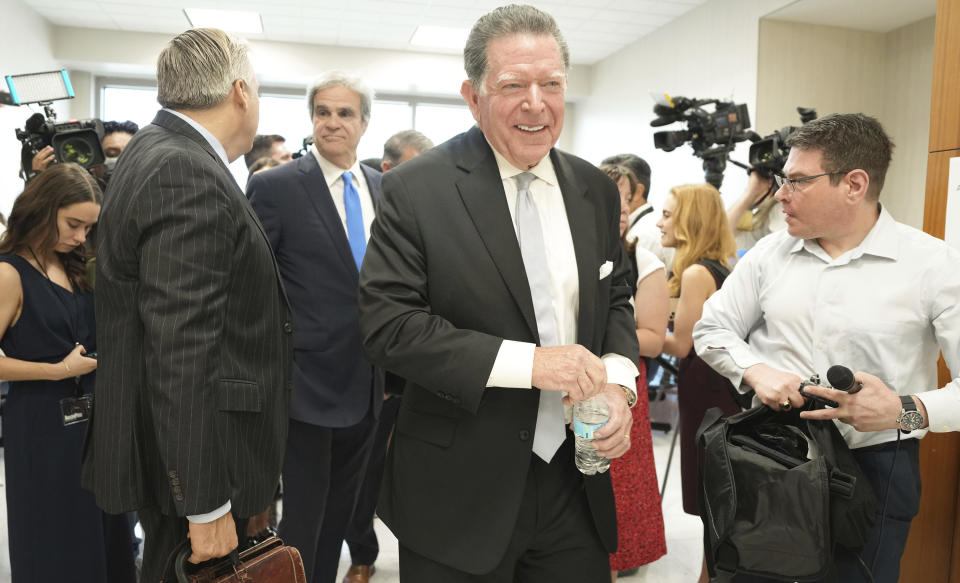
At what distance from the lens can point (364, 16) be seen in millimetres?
7516

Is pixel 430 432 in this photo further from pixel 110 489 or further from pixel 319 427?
pixel 319 427

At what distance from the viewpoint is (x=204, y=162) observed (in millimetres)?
1334

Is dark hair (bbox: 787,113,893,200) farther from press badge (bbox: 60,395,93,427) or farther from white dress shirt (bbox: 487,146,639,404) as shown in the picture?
press badge (bbox: 60,395,93,427)

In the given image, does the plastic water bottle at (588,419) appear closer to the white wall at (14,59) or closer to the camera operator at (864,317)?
the camera operator at (864,317)

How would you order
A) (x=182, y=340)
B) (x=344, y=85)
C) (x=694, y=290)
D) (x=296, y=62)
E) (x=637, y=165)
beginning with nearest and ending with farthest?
(x=182, y=340)
(x=344, y=85)
(x=694, y=290)
(x=637, y=165)
(x=296, y=62)

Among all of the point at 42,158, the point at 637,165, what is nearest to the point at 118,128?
the point at 42,158

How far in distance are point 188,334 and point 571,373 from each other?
2.23 ft

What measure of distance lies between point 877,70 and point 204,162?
676 cm

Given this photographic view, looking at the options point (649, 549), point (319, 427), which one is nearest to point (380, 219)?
point (319, 427)

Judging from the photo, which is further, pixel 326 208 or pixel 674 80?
pixel 674 80

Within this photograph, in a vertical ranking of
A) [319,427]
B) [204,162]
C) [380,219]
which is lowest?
[319,427]

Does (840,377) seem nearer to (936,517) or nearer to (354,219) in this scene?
(936,517)

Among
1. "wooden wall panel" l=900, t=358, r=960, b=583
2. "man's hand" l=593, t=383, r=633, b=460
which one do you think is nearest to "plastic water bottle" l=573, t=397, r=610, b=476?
"man's hand" l=593, t=383, r=633, b=460

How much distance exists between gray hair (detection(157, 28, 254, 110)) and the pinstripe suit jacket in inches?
2.3
